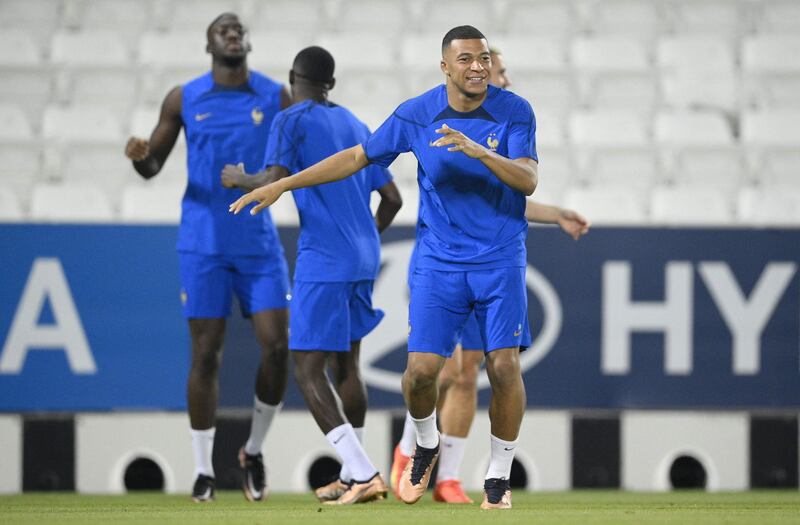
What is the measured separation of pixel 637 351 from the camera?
24.6 ft

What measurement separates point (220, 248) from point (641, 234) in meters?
2.52

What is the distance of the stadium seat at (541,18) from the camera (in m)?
11.1

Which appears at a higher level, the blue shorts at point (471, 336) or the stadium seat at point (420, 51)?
the stadium seat at point (420, 51)

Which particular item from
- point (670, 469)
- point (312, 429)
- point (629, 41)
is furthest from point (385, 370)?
point (629, 41)

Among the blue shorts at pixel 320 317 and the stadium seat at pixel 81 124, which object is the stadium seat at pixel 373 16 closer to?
the stadium seat at pixel 81 124

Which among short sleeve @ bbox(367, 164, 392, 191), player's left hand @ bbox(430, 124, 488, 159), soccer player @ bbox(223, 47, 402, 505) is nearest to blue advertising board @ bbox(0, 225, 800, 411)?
short sleeve @ bbox(367, 164, 392, 191)

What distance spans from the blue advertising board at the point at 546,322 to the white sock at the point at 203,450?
1.01 meters

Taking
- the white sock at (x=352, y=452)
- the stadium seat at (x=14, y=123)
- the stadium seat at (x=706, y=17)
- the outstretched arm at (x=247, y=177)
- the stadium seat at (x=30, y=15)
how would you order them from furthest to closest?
the stadium seat at (x=706, y=17)
the stadium seat at (x=30, y=15)
the stadium seat at (x=14, y=123)
the outstretched arm at (x=247, y=177)
the white sock at (x=352, y=452)

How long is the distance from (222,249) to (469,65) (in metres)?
1.75

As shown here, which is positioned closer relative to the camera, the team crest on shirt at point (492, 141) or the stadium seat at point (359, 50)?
the team crest on shirt at point (492, 141)

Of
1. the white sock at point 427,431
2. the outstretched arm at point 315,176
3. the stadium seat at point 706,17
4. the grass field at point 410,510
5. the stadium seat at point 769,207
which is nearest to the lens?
the grass field at point 410,510

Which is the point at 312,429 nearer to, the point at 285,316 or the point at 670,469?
the point at 285,316

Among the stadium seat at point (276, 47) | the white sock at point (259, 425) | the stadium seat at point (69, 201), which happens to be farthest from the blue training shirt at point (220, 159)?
the stadium seat at point (276, 47)

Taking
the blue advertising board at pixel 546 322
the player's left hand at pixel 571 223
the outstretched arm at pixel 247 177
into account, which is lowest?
the blue advertising board at pixel 546 322
